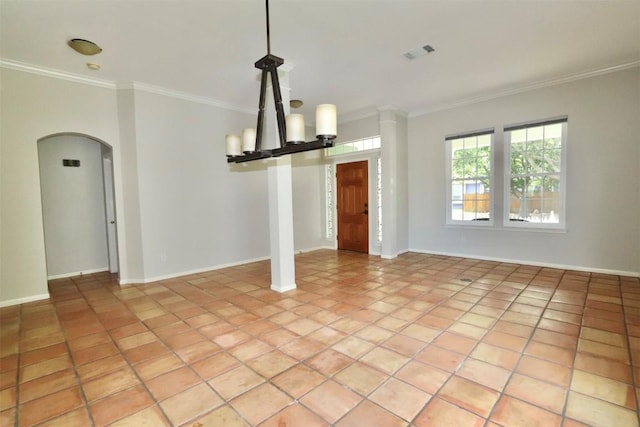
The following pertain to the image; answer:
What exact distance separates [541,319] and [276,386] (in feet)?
8.51

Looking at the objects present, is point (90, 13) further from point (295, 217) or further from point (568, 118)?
point (568, 118)

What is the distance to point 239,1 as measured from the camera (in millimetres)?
2549

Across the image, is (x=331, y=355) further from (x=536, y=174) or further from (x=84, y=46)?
(x=536, y=174)

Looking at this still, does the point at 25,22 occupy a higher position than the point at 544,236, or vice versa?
the point at 25,22

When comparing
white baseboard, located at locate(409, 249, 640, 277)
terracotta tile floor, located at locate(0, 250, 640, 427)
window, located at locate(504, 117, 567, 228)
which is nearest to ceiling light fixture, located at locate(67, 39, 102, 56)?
terracotta tile floor, located at locate(0, 250, 640, 427)

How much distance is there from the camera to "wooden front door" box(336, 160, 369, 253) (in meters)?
6.35

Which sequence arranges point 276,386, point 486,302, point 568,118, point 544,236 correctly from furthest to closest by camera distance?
point 544,236 → point 568,118 → point 486,302 → point 276,386

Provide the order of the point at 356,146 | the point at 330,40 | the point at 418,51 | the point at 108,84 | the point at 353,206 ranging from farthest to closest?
the point at 353,206
the point at 356,146
the point at 108,84
the point at 418,51
the point at 330,40

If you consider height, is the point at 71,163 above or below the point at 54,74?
below

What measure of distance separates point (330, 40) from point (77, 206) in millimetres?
4827

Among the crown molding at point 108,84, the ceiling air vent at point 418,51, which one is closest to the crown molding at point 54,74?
the crown molding at point 108,84

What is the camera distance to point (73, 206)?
4.95 meters

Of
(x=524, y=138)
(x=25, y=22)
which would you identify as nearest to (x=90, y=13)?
(x=25, y=22)

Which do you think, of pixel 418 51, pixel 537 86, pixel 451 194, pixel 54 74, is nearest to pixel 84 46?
pixel 54 74
